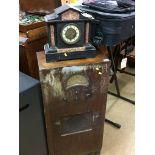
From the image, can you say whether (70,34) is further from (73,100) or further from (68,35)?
(73,100)

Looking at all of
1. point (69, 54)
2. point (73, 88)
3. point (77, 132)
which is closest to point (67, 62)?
point (69, 54)

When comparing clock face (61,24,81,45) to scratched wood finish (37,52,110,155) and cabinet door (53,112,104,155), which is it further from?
cabinet door (53,112,104,155)

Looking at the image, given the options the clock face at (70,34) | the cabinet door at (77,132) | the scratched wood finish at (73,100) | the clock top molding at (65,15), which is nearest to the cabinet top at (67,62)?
the scratched wood finish at (73,100)

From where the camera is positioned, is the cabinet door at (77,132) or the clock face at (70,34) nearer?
the clock face at (70,34)

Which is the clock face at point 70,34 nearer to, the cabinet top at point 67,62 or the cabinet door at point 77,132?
the cabinet top at point 67,62

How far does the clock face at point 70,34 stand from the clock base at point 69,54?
2.4 inches

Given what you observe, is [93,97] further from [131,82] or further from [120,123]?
[131,82]

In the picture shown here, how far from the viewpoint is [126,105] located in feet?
7.09

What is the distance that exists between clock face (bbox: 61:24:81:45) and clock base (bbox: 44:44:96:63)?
2.4 inches

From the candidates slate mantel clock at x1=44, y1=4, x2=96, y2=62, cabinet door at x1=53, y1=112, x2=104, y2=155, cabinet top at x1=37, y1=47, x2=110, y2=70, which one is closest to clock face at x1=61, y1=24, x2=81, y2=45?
slate mantel clock at x1=44, y1=4, x2=96, y2=62

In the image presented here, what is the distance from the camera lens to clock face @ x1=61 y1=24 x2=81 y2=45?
1180 millimetres

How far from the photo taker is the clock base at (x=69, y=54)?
1205 mm
